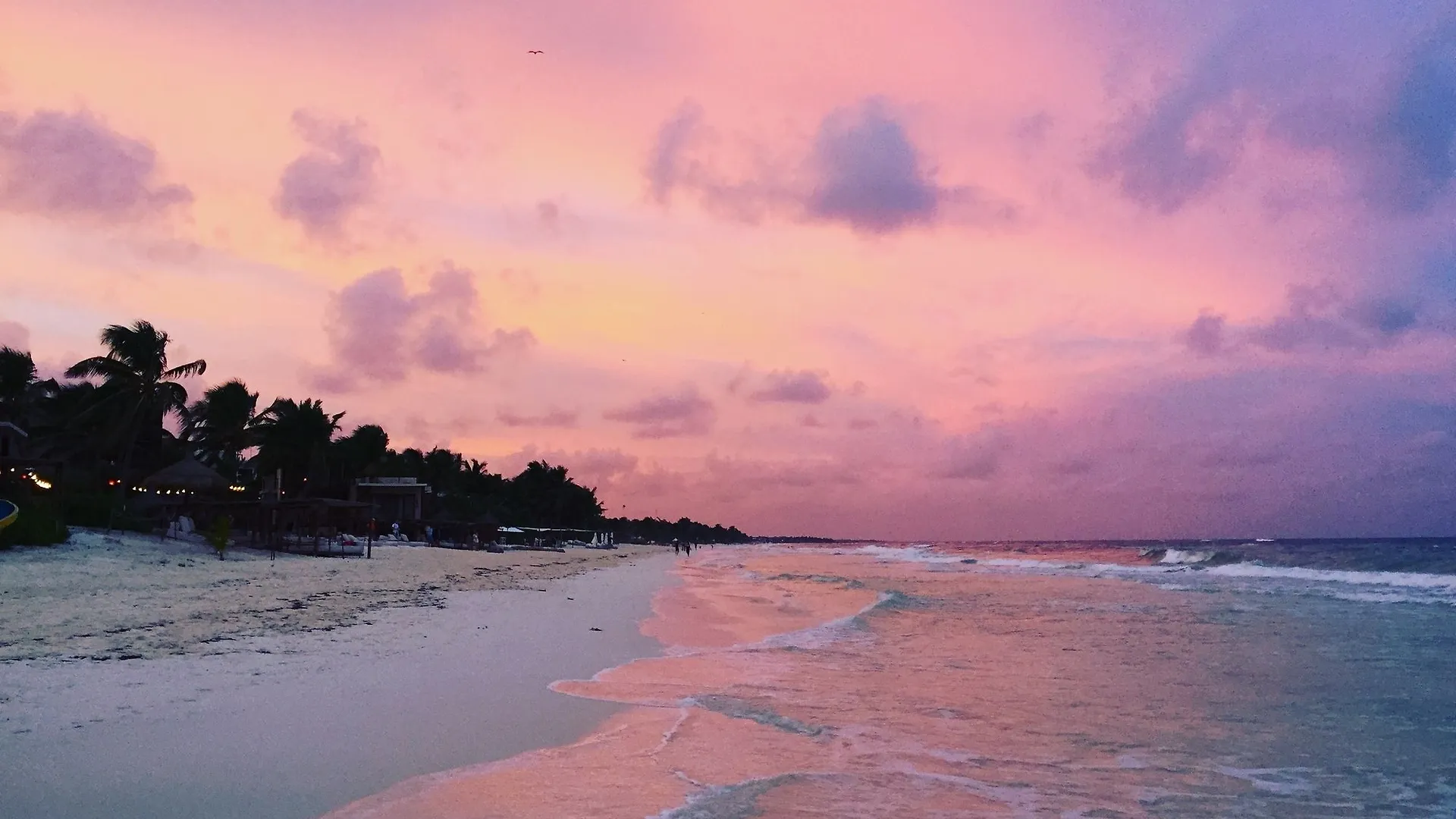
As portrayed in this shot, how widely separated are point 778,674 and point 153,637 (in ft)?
23.5

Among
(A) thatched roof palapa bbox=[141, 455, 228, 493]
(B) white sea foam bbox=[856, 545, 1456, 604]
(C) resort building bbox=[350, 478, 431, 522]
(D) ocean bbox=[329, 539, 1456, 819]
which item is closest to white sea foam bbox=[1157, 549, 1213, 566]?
(B) white sea foam bbox=[856, 545, 1456, 604]

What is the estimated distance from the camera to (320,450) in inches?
2025

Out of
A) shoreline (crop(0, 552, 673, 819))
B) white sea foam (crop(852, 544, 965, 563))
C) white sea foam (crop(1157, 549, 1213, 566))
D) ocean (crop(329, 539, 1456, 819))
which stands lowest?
white sea foam (crop(852, 544, 965, 563))

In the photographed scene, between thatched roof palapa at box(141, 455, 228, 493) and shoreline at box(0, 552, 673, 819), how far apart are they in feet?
78.7

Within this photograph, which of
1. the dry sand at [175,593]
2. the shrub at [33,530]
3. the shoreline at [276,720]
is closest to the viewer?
the shoreline at [276,720]

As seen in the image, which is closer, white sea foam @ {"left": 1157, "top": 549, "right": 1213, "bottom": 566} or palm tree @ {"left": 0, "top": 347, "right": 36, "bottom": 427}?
palm tree @ {"left": 0, "top": 347, "right": 36, "bottom": 427}

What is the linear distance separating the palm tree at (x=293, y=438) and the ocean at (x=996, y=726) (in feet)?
120

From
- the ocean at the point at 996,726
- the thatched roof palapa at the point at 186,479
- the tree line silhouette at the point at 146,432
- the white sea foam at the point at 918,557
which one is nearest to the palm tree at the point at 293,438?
the tree line silhouette at the point at 146,432

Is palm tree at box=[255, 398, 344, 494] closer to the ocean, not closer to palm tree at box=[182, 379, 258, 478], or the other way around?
palm tree at box=[182, 379, 258, 478]

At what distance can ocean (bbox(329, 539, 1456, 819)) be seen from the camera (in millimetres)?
6191

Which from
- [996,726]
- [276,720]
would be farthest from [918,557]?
[276,720]

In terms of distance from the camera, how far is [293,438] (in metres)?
48.9

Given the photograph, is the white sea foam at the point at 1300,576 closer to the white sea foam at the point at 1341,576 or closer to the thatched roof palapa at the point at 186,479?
the white sea foam at the point at 1341,576

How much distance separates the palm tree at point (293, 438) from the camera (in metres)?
48.6
